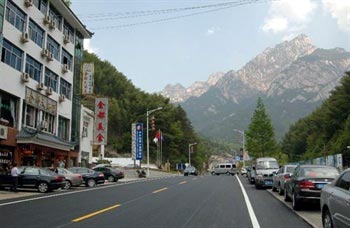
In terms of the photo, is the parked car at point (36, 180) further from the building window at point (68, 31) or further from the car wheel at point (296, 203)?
the building window at point (68, 31)

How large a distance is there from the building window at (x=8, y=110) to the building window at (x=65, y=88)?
10929mm

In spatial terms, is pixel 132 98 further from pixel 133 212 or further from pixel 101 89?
pixel 133 212

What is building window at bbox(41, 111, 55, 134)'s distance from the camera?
41322mm

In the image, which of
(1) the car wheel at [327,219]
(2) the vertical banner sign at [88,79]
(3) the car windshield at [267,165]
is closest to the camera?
(1) the car wheel at [327,219]

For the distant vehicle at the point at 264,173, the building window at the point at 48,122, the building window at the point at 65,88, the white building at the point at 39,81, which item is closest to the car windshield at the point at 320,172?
the distant vehicle at the point at 264,173

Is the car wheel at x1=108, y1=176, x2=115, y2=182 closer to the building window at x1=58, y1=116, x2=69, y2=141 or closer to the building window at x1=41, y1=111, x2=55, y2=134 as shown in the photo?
the building window at x1=41, y1=111, x2=55, y2=134

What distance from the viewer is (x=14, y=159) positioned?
3525cm

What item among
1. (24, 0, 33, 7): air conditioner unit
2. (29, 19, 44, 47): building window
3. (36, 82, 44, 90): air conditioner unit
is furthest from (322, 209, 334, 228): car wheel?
(29, 19, 44, 47): building window

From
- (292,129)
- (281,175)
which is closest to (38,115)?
(281,175)

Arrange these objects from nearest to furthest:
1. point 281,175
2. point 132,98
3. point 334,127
Result: point 281,175 → point 334,127 → point 132,98

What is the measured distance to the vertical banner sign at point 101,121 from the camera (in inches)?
2010

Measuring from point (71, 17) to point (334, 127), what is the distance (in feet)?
208

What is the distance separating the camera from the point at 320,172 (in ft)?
48.6

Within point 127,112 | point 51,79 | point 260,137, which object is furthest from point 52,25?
point 127,112
